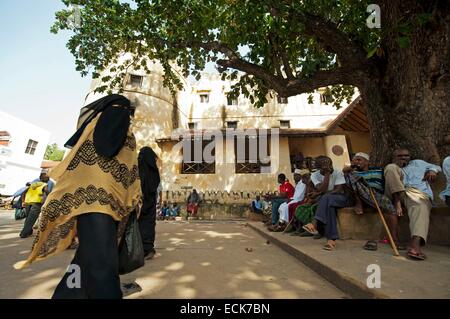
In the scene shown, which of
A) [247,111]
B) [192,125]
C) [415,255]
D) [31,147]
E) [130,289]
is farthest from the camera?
[31,147]

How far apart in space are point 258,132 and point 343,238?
34.7 ft

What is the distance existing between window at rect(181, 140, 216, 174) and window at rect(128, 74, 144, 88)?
5694 mm

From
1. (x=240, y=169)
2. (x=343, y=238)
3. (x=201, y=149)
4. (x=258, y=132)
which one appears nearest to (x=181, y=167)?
(x=201, y=149)

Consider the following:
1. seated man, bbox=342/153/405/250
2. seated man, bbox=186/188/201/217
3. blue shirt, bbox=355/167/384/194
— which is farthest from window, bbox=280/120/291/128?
blue shirt, bbox=355/167/384/194

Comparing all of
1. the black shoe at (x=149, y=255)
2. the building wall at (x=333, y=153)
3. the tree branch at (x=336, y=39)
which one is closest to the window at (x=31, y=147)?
the building wall at (x=333, y=153)

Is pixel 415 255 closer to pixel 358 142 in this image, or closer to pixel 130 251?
pixel 130 251

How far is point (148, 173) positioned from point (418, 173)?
4.09 meters

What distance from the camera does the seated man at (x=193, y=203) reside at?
46.7 ft

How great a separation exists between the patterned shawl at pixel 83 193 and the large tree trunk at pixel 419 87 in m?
4.68

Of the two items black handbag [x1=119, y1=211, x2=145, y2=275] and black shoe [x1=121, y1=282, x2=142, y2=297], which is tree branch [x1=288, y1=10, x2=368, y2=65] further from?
black shoe [x1=121, y1=282, x2=142, y2=297]

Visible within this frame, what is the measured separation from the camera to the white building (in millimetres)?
22188

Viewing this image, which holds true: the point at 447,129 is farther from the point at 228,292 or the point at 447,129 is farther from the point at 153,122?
the point at 153,122

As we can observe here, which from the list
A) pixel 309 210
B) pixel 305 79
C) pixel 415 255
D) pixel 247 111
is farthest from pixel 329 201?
pixel 247 111

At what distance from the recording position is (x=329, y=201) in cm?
398
